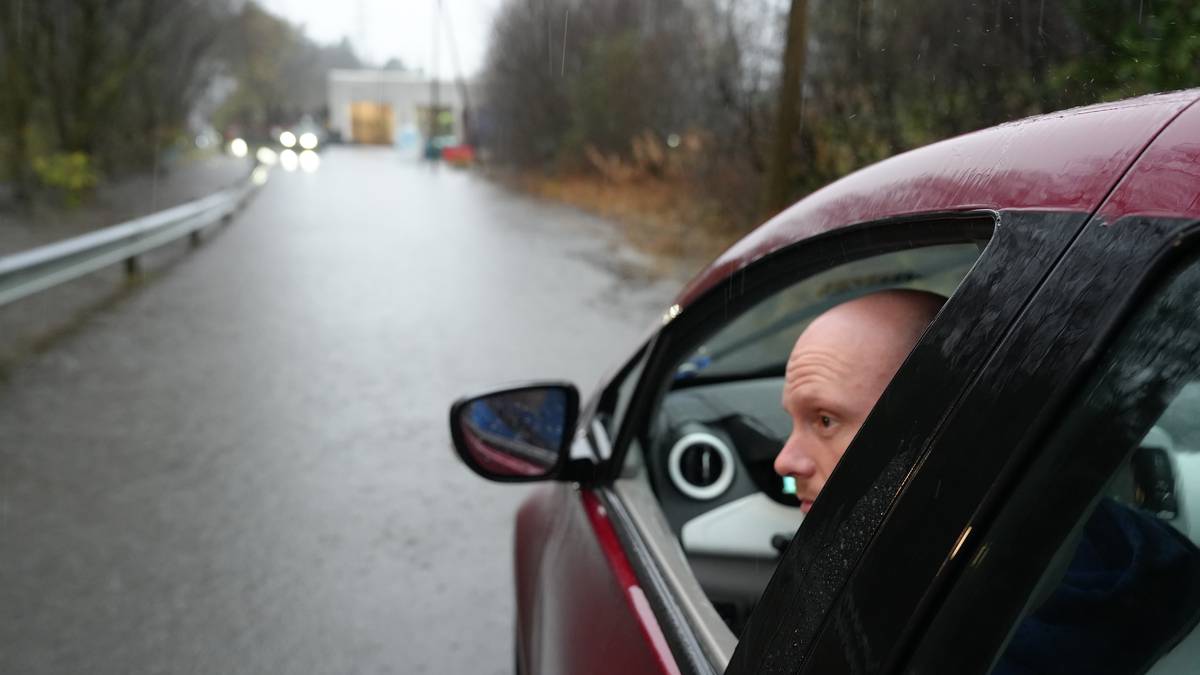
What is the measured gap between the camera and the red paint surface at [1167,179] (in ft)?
2.86

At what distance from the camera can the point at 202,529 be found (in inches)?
191

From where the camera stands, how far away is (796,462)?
5.03ft

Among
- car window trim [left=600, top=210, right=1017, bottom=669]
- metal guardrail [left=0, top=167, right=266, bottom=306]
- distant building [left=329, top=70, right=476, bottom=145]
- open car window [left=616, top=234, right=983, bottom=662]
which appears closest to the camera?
car window trim [left=600, top=210, right=1017, bottom=669]

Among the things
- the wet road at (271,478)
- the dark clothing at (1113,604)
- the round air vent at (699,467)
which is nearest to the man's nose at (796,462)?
the dark clothing at (1113,604)

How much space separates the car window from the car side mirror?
1323mm

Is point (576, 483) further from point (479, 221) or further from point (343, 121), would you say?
point (343, 121)

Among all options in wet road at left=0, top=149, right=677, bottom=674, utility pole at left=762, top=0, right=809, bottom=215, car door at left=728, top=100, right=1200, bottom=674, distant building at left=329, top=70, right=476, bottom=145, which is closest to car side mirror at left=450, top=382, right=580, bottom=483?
utility pole at left=762, top=0, right=809, bottom=215

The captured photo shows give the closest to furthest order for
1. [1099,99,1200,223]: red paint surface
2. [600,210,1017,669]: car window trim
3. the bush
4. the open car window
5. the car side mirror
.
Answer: [1099,99,1200,223]: red paint surface < [600,210,1017,669]: car window trim < the open car window < the car side mirror < the bush

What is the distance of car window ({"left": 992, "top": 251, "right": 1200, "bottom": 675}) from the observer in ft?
2.89

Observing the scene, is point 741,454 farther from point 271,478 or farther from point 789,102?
point 271,478

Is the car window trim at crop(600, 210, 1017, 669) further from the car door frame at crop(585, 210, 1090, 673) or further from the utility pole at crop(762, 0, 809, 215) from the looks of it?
the utility pole at crop(762, 0, 809, 215)

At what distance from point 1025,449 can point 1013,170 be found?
338mm

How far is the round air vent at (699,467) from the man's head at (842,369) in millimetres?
788

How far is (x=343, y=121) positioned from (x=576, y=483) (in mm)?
96523
